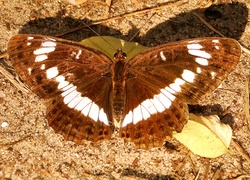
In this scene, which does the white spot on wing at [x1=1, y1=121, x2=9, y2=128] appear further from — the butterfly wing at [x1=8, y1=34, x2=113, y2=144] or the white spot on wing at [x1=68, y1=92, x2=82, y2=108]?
the white spot on wing at [x1=68, y1=92, x2=82, y2=108]

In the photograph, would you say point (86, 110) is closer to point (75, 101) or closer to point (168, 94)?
point (75, 101)

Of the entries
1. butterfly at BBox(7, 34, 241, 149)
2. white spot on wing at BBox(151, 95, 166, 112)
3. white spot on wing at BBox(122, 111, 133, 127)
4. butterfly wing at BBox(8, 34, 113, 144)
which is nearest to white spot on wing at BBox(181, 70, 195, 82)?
butterfly at BBox(7, 34, 241, 149)

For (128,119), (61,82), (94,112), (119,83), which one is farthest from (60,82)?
(128,119)

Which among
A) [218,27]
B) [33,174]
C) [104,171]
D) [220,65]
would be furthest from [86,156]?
[218,27]

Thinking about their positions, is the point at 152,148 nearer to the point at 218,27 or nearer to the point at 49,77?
the point at 49,77

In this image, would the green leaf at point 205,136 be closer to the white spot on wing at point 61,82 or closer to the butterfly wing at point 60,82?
the butterfly wing at point 60,82

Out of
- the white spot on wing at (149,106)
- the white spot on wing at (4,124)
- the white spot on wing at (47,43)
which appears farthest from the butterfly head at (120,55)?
the white spot on wing at (4,124)
